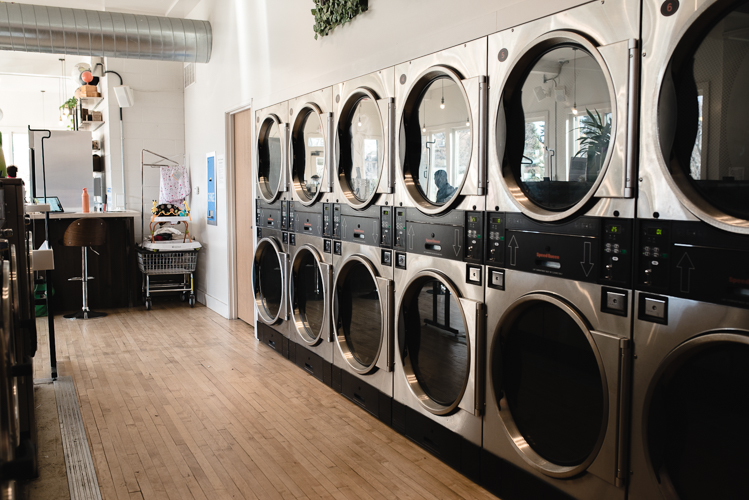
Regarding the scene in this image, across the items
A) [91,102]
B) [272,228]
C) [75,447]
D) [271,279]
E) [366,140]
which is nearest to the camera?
[75,447]

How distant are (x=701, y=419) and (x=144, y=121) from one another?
278 inches

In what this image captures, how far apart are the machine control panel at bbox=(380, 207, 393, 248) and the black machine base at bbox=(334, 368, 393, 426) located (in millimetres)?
854

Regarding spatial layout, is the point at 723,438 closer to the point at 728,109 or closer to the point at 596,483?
the point at 596,483

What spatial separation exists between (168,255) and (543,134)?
5.30 meters

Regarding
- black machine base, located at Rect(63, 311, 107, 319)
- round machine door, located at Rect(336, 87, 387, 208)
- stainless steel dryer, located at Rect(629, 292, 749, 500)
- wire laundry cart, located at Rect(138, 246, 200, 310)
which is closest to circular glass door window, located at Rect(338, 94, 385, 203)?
round machine door, located at Rect(336, 87, 387, 208)

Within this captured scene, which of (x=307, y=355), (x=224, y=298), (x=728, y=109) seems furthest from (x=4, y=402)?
(x=224, y=298)

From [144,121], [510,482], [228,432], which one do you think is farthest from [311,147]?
[144,121]

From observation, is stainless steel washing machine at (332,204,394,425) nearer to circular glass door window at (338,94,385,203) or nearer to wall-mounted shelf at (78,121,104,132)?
circular glass door window at (338,94,385,203)

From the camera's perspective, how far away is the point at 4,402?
1.10 metres

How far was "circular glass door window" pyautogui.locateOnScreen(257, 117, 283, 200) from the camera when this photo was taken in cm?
479

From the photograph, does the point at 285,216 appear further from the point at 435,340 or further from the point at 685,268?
the point at 685,268

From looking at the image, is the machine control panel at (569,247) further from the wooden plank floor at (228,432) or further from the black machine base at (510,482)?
the wooden plank floor at (228,432)

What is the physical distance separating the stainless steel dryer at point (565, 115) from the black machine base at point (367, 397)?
49.6 inches

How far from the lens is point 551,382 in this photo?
2322mm
